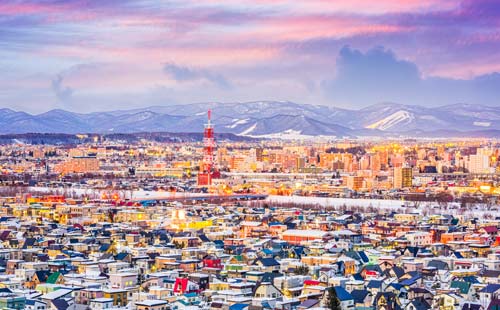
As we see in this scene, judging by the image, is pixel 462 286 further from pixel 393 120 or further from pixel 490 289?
pixel 393 120

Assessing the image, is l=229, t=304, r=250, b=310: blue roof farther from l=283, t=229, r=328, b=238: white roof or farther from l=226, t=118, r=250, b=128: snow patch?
l=226, t=118, r=250, b=128: snow patch

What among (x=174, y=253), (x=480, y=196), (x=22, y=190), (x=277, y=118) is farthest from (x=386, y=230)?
(x=277, y=118)

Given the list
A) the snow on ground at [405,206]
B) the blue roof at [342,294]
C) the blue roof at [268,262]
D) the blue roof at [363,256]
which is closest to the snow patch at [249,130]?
the snow on ground at [405,206]

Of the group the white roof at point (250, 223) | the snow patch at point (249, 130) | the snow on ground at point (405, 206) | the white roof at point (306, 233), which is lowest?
the white roof at point (306, 233)

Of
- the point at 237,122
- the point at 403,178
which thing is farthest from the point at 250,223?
the point at 237,122

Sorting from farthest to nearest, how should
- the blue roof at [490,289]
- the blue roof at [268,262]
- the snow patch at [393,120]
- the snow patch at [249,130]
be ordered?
the snow patch at [393,120], the snow patch at [249,130], the blue roof at [268,262], the blue roof at [490,289]

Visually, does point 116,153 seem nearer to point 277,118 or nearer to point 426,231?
point 426,231

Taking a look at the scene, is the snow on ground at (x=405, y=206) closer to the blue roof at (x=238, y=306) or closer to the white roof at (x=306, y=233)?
the white roof at (x=306, y=233)

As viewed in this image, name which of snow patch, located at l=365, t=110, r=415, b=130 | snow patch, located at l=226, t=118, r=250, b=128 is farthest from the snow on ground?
snow patch, located at l=365, t=110, r=415, b=130
